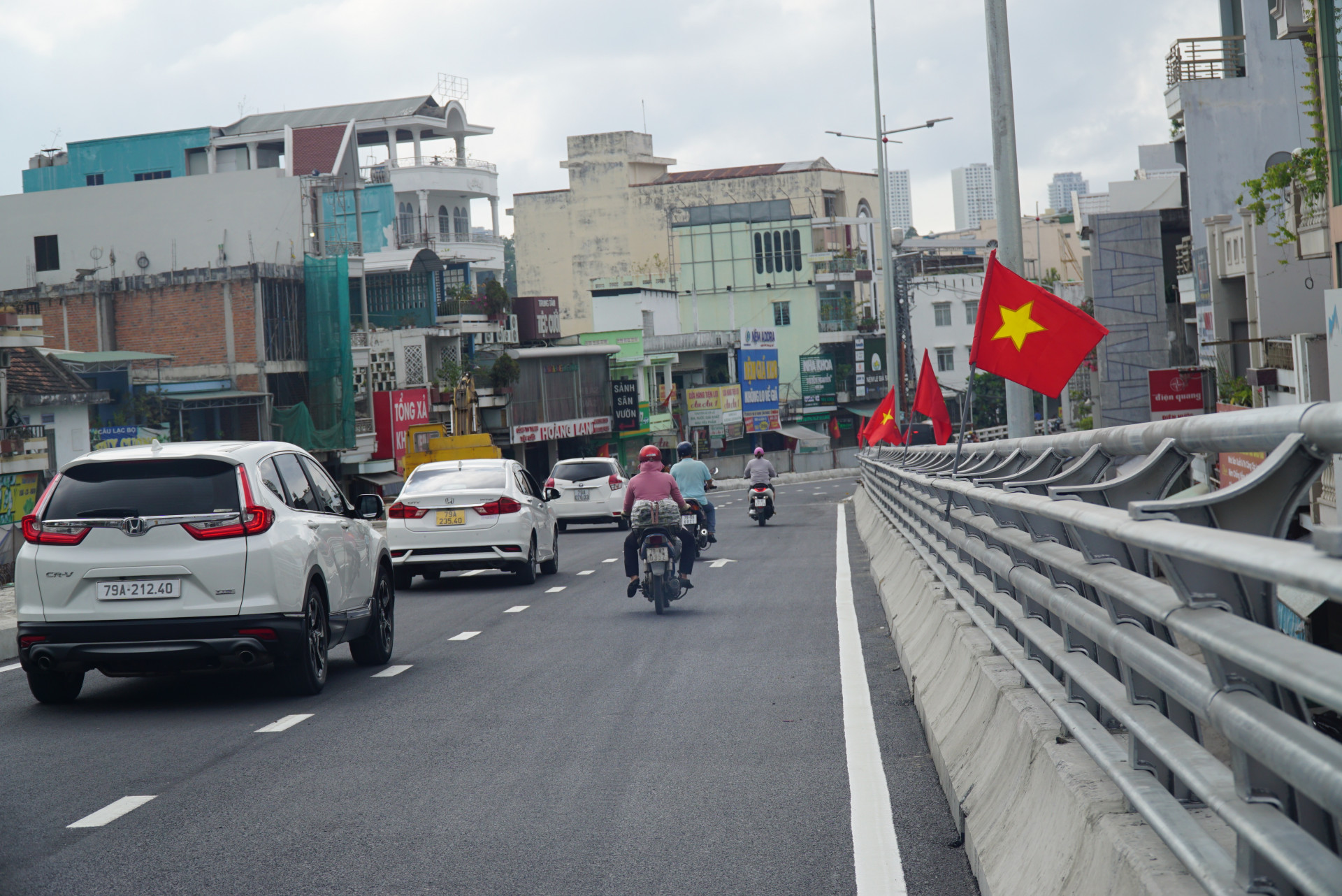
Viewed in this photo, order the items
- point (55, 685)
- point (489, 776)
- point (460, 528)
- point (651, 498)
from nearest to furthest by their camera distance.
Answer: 1. point (489, 776)
2. point (55, 685)
3. point (651, 498)
4. point (460, 528)

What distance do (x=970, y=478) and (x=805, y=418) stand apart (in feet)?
268

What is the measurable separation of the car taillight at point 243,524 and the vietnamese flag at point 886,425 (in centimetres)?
2654

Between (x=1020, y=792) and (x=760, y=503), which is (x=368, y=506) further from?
(x=760, y=503)

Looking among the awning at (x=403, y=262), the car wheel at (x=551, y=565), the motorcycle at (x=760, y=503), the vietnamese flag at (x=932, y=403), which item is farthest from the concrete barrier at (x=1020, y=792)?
the awning at (x=403, y=262)

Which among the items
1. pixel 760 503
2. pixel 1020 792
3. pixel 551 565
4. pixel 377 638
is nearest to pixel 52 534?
pixel 377 638

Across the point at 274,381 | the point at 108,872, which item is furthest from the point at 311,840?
the point at 274,381

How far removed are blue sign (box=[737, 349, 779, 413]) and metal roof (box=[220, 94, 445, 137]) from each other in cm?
2175

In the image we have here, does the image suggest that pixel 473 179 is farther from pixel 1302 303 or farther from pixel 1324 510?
pixel 1324 510

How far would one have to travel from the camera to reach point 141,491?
29.9ft

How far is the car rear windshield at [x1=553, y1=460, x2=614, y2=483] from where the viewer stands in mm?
32500

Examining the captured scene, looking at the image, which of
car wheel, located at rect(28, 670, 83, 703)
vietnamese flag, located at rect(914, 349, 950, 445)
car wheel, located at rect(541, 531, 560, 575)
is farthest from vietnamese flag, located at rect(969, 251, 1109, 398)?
vietnamese flag, located at rect(914, 349, 950, 445)

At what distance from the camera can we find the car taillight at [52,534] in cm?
905

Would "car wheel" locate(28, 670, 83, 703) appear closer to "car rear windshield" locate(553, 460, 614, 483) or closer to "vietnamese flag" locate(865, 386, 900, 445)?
"car rear windshield" locate(553, 460, 614, 483)

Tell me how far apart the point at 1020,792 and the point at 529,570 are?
14.4 meters
